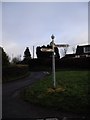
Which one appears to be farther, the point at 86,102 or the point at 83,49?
the point at 83,49

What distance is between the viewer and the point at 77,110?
10.7 metres

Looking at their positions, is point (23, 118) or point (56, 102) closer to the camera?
point (23, 118)

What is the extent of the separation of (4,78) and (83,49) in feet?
126

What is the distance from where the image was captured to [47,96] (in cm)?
1335

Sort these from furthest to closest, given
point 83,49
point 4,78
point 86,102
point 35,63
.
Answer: point 83,49, point 35,63, point 4,78, point 86,102

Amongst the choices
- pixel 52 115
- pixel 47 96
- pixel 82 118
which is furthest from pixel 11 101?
pixel 82 118

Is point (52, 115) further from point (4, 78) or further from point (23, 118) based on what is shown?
point (4, 78)

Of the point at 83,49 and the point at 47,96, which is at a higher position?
the point at 83,49

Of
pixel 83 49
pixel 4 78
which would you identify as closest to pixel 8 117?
pixel 4 78

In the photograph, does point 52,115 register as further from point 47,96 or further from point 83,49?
point 83,49

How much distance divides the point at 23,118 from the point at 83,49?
52.0m

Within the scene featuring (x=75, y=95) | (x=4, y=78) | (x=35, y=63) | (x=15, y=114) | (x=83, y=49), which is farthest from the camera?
(x=83, y=49)

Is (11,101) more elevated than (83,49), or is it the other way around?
(83,49)

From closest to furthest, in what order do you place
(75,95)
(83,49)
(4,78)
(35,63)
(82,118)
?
1. (82,118)
2. (75,95)
3. (4,78)
4. (35,63)
5. (83,49)
